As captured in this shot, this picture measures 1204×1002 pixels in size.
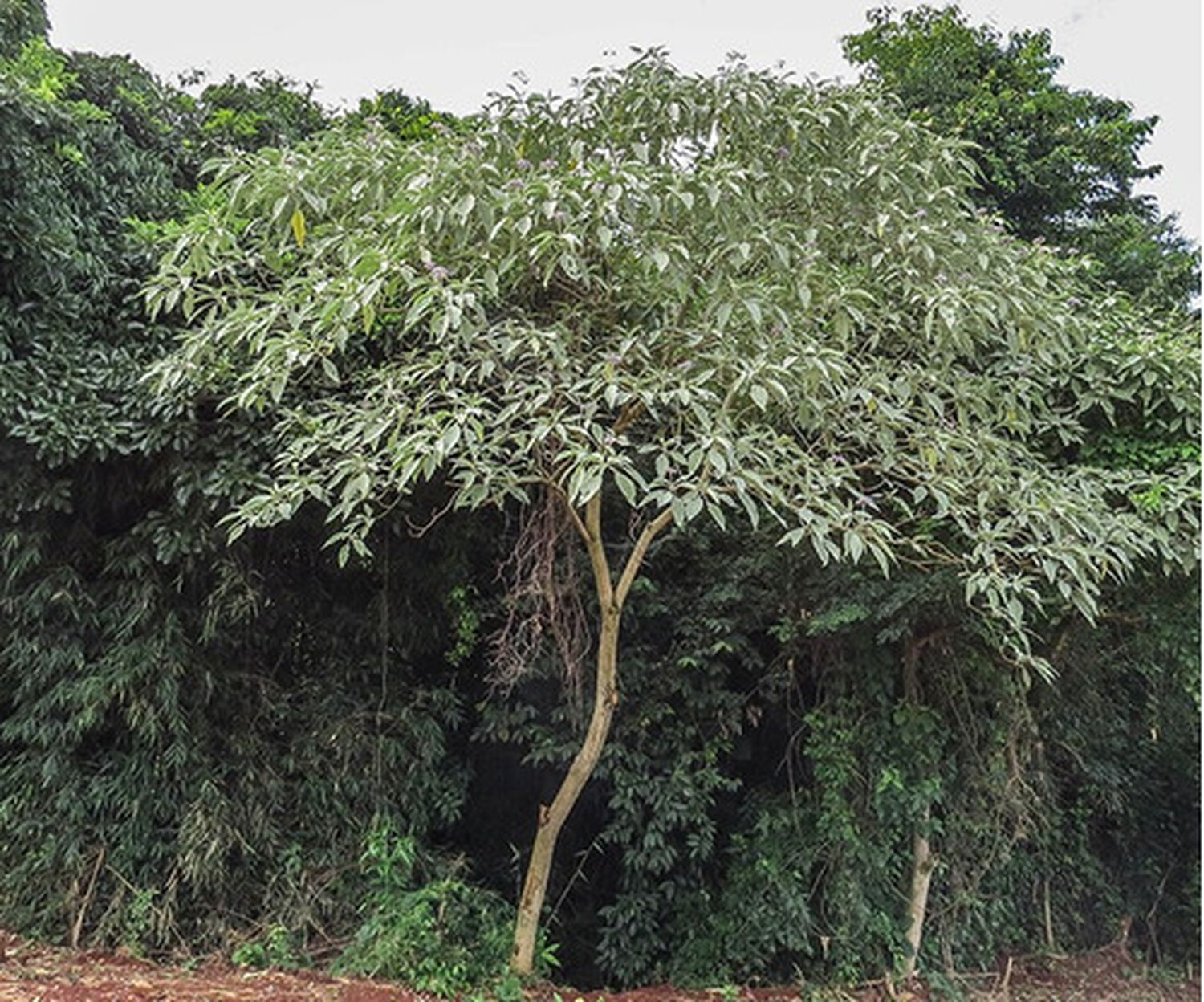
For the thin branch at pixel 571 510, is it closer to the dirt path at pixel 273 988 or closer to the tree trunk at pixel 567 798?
the tree trunk at pixel 567 798

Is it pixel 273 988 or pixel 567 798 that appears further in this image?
pixel 567 798

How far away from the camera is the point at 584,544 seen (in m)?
3.10

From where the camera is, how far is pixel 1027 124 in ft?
17.9

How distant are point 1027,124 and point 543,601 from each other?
4.96 metres

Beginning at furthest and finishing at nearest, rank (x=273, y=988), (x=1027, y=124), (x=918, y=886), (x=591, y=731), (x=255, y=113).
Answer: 1. (x=1027, y=124)
2. (x=255, y=113)
3. (x=918, y=886)
4. (x=591, y=731)
5. (x=273, y=988)

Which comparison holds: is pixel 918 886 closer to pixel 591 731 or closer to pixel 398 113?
pixel 591 731

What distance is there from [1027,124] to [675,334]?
Answer: 469 cm

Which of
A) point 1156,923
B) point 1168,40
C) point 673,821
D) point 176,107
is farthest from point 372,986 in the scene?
point 176,107

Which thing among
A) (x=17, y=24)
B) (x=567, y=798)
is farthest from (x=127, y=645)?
(x=17, y=24)

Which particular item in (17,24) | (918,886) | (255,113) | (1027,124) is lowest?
(918,886)

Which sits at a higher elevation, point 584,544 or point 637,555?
point 584,544

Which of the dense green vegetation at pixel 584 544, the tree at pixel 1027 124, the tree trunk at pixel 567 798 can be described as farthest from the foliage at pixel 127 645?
the tree at pixel 1027 124

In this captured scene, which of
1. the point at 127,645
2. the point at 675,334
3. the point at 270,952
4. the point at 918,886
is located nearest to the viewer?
the point at 675,334

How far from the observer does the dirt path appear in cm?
233
